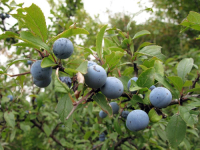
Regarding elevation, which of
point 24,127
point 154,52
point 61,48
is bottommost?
point 24,127

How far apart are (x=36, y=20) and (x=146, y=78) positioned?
0.53m

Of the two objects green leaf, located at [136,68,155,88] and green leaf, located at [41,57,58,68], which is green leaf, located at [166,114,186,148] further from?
green leaf, located at [41,57,58,68]

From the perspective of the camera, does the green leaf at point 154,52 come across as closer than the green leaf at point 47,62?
No

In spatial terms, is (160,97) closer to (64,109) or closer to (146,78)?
(146,78)

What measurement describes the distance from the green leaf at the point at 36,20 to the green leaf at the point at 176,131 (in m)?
0.70

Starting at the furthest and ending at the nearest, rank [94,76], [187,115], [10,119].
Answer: [10,119] → [187,115] → [94,76]

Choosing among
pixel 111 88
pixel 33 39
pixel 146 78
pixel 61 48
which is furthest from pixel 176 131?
pixel 33 39

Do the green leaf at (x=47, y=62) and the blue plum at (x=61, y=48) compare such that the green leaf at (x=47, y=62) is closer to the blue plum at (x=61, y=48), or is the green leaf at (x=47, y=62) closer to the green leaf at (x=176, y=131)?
the blue plum at (x=61, y=48)

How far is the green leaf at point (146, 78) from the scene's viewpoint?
69 cm

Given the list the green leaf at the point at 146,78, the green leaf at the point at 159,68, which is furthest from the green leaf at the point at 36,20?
the green leaf at the point at 159,68

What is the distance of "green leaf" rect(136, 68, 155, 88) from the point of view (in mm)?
693

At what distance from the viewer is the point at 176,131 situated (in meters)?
0.70

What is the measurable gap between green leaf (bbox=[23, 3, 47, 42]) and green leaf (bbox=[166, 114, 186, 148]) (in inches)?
27.6

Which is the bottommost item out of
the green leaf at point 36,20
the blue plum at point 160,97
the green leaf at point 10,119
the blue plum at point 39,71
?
the green leaf at point 10,119
